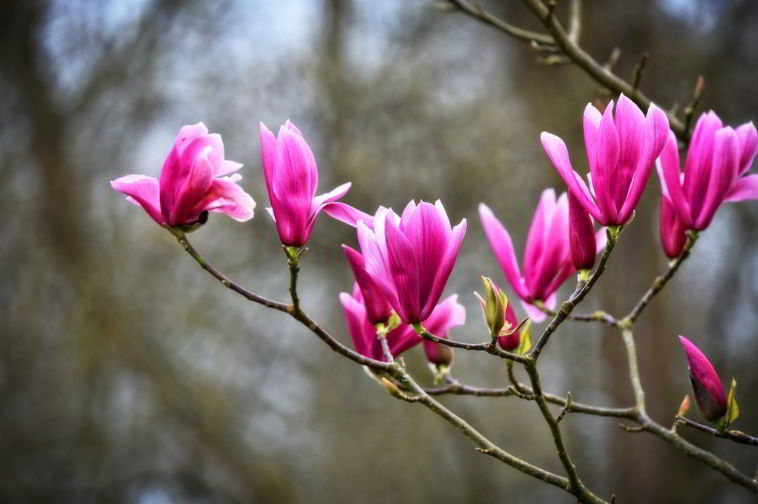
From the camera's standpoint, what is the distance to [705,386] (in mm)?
617

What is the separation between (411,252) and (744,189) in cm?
32

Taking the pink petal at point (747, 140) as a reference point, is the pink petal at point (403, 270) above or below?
below

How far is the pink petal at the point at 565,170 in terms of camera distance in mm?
565

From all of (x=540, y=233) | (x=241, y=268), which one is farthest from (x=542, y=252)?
(x=241, y=268)

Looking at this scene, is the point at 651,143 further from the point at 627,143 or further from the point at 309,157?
the point at 309,157

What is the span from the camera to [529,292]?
0.79 meters

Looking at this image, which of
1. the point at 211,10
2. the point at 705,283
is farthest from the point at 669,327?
the point at 211,10

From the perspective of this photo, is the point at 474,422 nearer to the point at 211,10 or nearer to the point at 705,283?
the point at 705,283

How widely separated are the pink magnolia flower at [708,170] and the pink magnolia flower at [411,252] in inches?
8.7

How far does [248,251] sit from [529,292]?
134 inches

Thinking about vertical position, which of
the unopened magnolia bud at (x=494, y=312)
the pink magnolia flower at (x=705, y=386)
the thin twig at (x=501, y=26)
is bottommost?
the pink magnolia flower at (x=705, y=386)

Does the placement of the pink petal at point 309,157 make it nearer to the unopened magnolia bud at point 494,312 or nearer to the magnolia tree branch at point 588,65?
the unopened magnolia bud at point 494,312

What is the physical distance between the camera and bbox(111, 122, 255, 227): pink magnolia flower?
2.08ft

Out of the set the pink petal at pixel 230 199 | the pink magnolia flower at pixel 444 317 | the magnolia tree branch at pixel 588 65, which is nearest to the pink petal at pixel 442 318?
the pink magnolia flower at pixel 444 317
